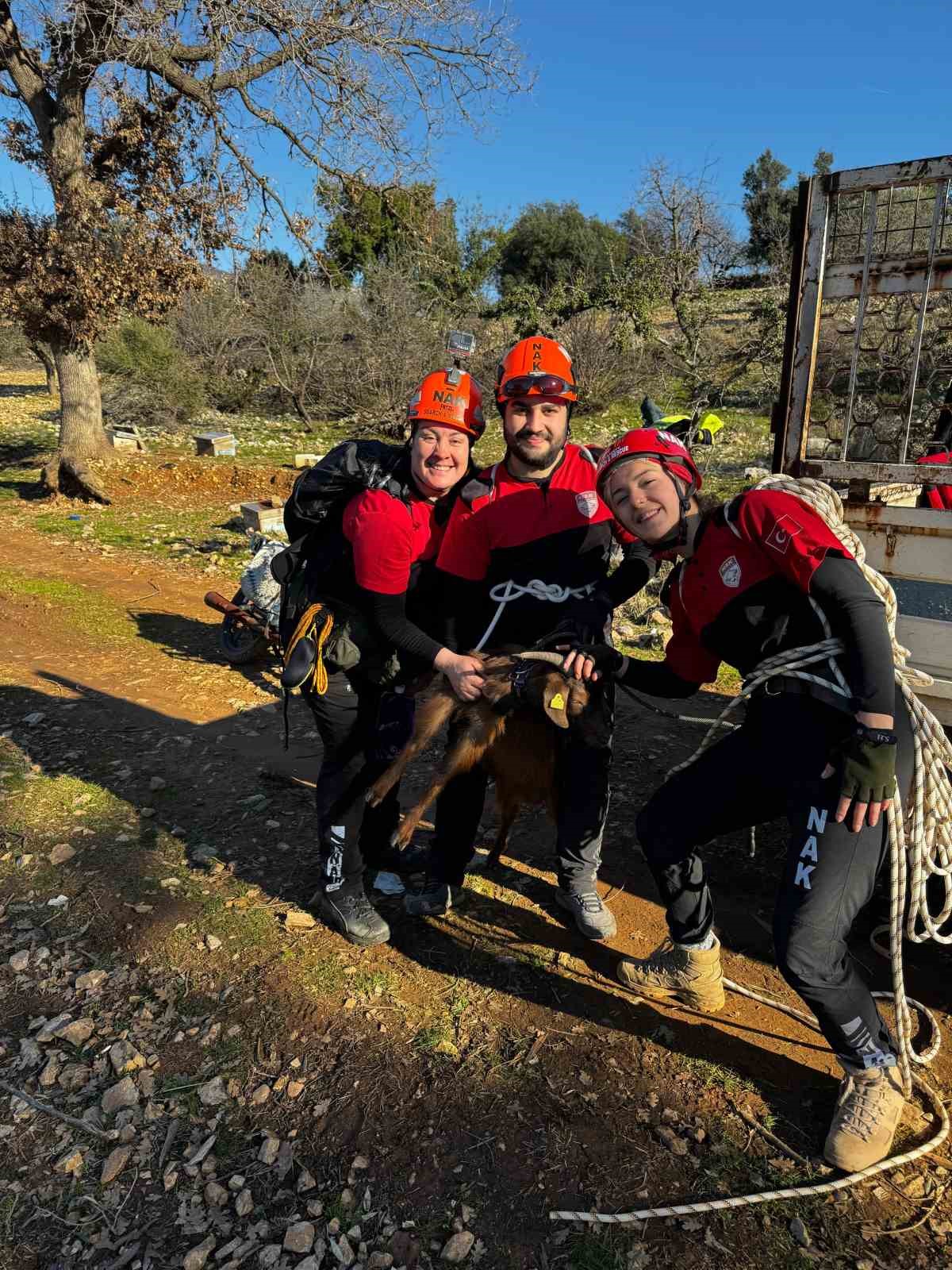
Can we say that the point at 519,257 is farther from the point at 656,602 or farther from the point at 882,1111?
the point at 882,1111

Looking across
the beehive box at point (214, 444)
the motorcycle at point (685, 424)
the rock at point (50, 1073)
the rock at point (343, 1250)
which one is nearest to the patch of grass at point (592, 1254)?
the rock at point (343, 1250)

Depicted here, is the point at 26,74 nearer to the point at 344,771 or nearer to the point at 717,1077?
the point at 344,771

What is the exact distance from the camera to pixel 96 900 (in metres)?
3.64

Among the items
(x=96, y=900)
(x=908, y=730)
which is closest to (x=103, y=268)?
(x=96, y=900)

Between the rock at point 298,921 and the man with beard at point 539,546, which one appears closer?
the man with beard at point 539,546

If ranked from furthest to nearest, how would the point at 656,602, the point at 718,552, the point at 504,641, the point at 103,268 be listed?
the point at 103,268
the point at 656,602
the point at 504,641
the point at 718,552

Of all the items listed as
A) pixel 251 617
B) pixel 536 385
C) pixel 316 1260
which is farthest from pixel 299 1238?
pixel 251 617

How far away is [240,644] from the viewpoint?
689 centimetres

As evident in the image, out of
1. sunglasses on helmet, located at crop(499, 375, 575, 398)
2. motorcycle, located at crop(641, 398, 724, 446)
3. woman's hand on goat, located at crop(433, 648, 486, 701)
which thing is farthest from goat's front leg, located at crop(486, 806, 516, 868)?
motorcycle, located at crop(641, 398, 724, 446)

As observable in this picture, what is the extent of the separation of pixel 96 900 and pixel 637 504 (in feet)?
9.82

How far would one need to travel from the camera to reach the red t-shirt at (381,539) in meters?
2.86

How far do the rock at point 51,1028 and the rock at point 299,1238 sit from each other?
4.06 ft

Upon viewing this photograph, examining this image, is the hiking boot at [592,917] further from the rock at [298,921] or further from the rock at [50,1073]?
the rock at [50,1073]

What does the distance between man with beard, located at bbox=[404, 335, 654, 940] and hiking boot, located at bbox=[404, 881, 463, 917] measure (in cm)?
68
